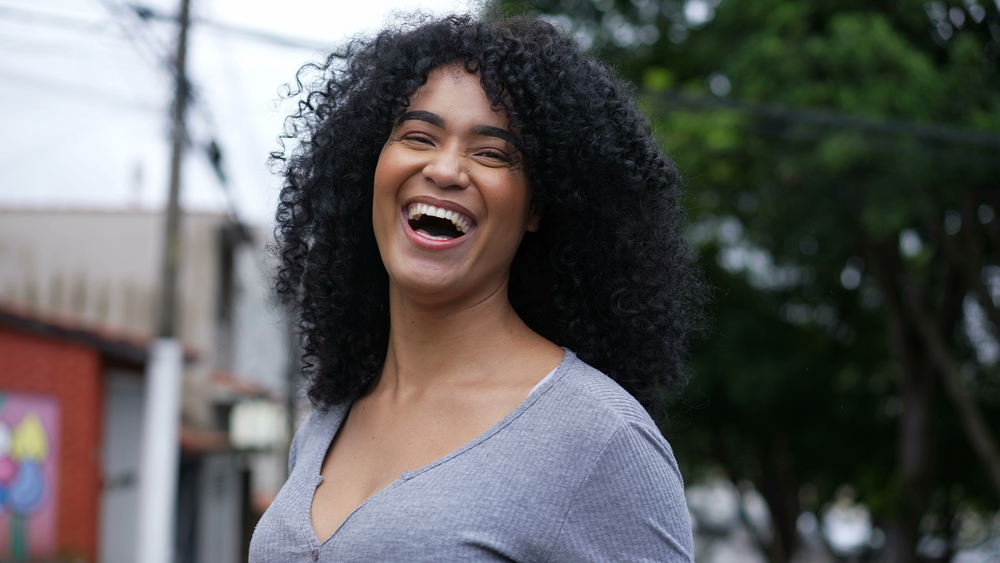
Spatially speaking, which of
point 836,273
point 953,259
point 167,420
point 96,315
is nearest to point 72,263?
point 96,315

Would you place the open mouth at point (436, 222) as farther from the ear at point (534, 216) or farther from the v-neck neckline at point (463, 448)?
the v-neck neckline at point (463, 448)

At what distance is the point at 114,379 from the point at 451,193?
1009 centimetres

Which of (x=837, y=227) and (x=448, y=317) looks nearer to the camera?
(x=448, y=317)

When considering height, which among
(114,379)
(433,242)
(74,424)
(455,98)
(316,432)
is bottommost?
(114,379)

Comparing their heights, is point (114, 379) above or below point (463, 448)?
below

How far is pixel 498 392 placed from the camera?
5.81 ft

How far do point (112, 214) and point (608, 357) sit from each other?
16.3m

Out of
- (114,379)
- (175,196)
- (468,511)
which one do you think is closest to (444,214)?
(468,511)

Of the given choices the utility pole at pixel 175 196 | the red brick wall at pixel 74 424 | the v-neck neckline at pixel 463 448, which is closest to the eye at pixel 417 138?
the v-neck neckline at pixel 463 448

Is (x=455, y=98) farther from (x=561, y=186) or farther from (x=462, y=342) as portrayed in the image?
(x=462, y=342)

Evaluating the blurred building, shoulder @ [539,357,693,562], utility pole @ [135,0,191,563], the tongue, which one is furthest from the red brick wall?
shoulder @ [539,357,693,562]

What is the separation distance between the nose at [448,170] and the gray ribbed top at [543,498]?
0.42 m

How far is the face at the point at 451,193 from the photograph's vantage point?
1808 millimetres

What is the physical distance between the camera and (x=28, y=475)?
336 inches
